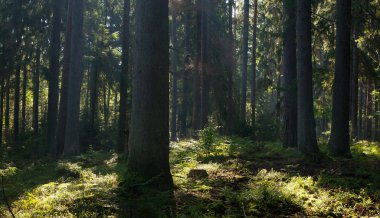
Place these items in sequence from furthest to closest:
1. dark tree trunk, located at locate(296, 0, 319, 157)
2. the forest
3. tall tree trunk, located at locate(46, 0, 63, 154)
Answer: tall tree trunk, located at locate(46, 0, 63, 154)
dark tree trunk, located at locate(296, 0, 319, 157)
the forest

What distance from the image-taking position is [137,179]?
7.16 meters

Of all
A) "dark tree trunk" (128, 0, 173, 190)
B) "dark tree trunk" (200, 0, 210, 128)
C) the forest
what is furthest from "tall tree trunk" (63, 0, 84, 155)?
"dark tree trunk" (128, 0, 173, 190)

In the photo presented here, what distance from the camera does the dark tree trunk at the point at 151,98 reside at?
7.39 m

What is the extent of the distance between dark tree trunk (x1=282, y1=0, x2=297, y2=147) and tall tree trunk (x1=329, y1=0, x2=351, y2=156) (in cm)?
315

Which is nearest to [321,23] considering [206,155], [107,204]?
[206,155]

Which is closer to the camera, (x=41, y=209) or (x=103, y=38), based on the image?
(x=41, y=209)

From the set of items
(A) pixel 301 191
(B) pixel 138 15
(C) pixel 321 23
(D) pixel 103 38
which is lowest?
(A) pixel 301 191

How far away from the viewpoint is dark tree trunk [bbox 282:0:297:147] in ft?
54.1

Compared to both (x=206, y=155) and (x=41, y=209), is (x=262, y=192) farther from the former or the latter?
(x=206, y=155)

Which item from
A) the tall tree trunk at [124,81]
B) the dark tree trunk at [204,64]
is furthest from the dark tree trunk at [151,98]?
the dark tree trunk at [204,64]

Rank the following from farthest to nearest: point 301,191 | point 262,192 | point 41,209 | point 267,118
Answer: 1. point 267,118
2. point 301,191
3. point 262,192
4. point 41,209

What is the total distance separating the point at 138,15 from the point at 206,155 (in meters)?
7.49

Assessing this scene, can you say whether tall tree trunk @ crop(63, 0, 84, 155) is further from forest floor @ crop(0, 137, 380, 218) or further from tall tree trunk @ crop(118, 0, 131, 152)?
forest floor @ crop(0, 137, 380, 218)

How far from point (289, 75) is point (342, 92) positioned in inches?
168
